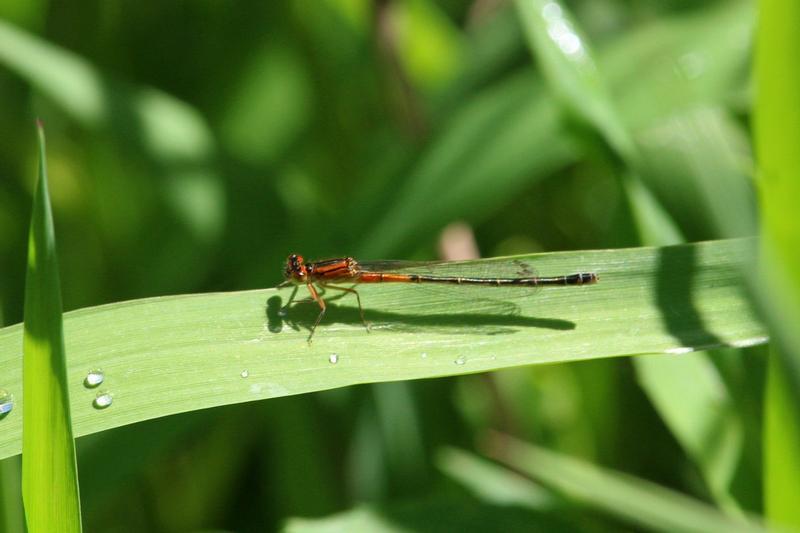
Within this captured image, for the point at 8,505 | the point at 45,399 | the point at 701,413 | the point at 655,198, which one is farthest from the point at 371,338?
the point at 655,198

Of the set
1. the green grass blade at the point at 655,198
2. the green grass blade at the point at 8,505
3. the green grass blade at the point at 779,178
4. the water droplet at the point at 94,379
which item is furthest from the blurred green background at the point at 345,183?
the water droplet at the point at 94,379

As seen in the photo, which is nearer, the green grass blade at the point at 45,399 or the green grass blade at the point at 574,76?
the green grass blade at the point at 45,399

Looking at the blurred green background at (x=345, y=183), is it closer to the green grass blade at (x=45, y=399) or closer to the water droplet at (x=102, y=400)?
the water droplet at (x=102, y=400)

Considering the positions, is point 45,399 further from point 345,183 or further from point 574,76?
point 345,183

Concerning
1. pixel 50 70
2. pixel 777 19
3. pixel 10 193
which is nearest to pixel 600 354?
pixel 777 19

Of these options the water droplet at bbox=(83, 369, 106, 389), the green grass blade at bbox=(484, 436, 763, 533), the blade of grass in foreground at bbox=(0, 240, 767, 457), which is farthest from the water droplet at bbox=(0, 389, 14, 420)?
the green grass blade at bbox=(484, 436, 763, 533)

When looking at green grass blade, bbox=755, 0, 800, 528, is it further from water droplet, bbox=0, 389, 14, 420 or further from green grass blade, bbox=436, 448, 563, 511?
water droplet, bbox=0, 389, 14, 420
